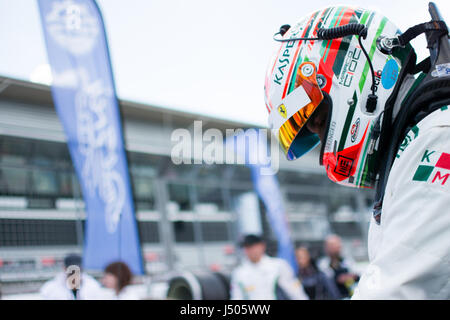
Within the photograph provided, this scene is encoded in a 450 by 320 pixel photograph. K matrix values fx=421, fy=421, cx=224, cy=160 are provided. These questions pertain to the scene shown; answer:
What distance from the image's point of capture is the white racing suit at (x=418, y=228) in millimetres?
750

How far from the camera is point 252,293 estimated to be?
4.18 m

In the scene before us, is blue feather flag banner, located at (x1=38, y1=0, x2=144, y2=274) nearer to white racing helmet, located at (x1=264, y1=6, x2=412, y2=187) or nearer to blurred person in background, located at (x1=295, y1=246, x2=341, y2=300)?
blurred person in background, located at (x1=295, y1=246, x2=341, y2=300)

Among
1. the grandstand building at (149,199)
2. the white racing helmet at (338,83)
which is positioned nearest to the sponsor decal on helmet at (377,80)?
the white racing helmet at (338,83)

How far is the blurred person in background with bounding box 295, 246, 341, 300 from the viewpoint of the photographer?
15.9ft

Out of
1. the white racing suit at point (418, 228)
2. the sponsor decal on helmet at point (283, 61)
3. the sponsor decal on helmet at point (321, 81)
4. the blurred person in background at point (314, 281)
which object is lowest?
the blurred person in background at point (314, 281)

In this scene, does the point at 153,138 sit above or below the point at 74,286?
above

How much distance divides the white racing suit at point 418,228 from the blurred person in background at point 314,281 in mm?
4153

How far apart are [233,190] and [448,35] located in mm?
8178

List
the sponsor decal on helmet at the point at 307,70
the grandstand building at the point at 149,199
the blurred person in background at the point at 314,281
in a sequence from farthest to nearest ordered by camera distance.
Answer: the grandstand building at the point at 149,199 < the blurred person in background at the point at 314,281 < the sponsor decal on helmet at the point at 307,70

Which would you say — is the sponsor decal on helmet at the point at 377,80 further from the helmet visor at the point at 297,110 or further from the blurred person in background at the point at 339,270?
the blurred person in background at the point at 339,270

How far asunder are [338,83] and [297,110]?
6.2 inches

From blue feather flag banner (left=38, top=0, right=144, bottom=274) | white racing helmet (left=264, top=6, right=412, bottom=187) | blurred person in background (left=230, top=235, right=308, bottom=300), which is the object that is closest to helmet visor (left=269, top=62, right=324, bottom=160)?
white racing helmet (left=264, top=6, right=412, bottom=187)

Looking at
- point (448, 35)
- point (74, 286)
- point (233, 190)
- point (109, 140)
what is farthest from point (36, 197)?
point (448, 35)
